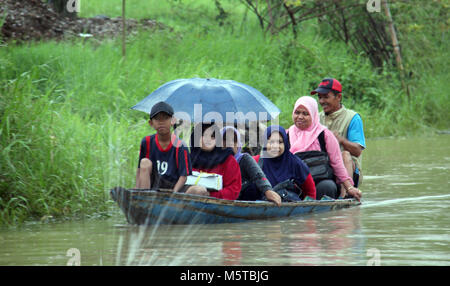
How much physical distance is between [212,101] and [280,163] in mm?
1457

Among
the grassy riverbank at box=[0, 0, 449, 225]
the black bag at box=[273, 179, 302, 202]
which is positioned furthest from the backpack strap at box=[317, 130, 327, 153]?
the grassy riverbank at box=[0, 0, 449, 225]

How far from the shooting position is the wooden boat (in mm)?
7129

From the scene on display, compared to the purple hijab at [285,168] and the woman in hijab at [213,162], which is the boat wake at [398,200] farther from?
the woman in hijab at [213,162]

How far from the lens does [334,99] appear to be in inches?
359

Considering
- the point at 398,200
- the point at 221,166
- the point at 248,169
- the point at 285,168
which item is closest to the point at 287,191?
the point at 285,168

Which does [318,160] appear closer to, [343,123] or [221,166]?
[343,123]

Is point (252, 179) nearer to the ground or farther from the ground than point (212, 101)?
nearer to the ground

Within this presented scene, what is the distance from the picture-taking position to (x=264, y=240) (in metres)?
7.04

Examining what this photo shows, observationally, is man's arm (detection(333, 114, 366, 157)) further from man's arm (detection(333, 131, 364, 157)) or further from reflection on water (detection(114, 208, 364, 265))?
reflection on water (detection(114, 208, 364, 265))

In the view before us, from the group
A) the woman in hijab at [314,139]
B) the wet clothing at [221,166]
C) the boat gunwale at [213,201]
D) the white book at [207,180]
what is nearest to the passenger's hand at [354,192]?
the woman in hijab at [314,139]

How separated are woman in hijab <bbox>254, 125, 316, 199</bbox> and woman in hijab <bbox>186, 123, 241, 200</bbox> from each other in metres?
0.56

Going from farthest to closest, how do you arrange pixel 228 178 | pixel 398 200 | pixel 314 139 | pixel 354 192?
1. pixel 398 200
2. pixel 354 192
3. pixel 314 139
4. pixel 228 178

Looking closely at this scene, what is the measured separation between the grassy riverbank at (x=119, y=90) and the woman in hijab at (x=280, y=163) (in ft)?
6.28

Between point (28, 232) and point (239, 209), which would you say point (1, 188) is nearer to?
point (28, 232)
